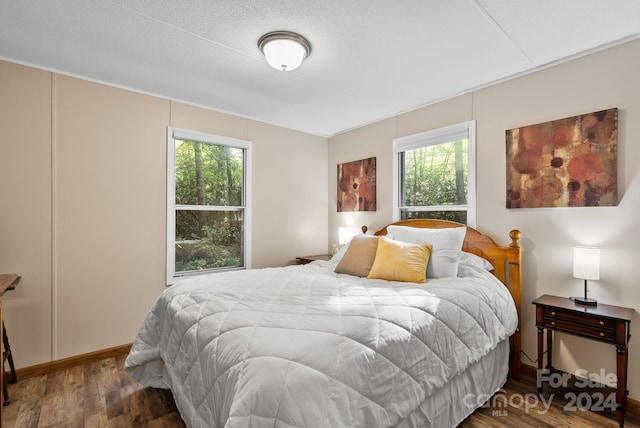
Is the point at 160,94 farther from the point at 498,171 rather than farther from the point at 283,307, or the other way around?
the point at 498,171

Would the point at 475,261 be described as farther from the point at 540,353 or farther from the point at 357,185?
the point at 357,185

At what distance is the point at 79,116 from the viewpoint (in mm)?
2760

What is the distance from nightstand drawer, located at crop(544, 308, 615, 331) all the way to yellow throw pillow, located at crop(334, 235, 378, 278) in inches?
51.2

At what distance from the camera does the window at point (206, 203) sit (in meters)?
3.30

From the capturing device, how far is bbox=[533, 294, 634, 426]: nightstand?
6.30 ft

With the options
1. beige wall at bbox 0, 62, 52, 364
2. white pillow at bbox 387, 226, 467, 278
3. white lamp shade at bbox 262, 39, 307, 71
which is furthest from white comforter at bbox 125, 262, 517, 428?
white lamp shade at bbox 262, 39, 307, 71

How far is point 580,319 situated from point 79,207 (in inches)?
156

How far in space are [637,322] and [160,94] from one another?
4.31m

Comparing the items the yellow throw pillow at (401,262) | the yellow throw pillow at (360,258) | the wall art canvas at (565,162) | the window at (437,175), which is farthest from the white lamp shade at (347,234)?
the wall art canvas at (565,162)

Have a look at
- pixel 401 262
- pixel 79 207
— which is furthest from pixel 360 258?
pixel 79 207

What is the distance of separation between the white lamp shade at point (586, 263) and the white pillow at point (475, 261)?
0.59 meters

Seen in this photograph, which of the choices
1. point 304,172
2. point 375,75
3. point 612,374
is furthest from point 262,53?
point 612,374

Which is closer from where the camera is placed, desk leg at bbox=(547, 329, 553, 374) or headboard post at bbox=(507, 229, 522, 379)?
desk leg at bbox=(547, 329, 553, 374)

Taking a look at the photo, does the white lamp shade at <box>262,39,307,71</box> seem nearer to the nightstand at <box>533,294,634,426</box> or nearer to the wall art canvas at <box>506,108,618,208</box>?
the wall art canvas at <box>506,108,618,208</box>
